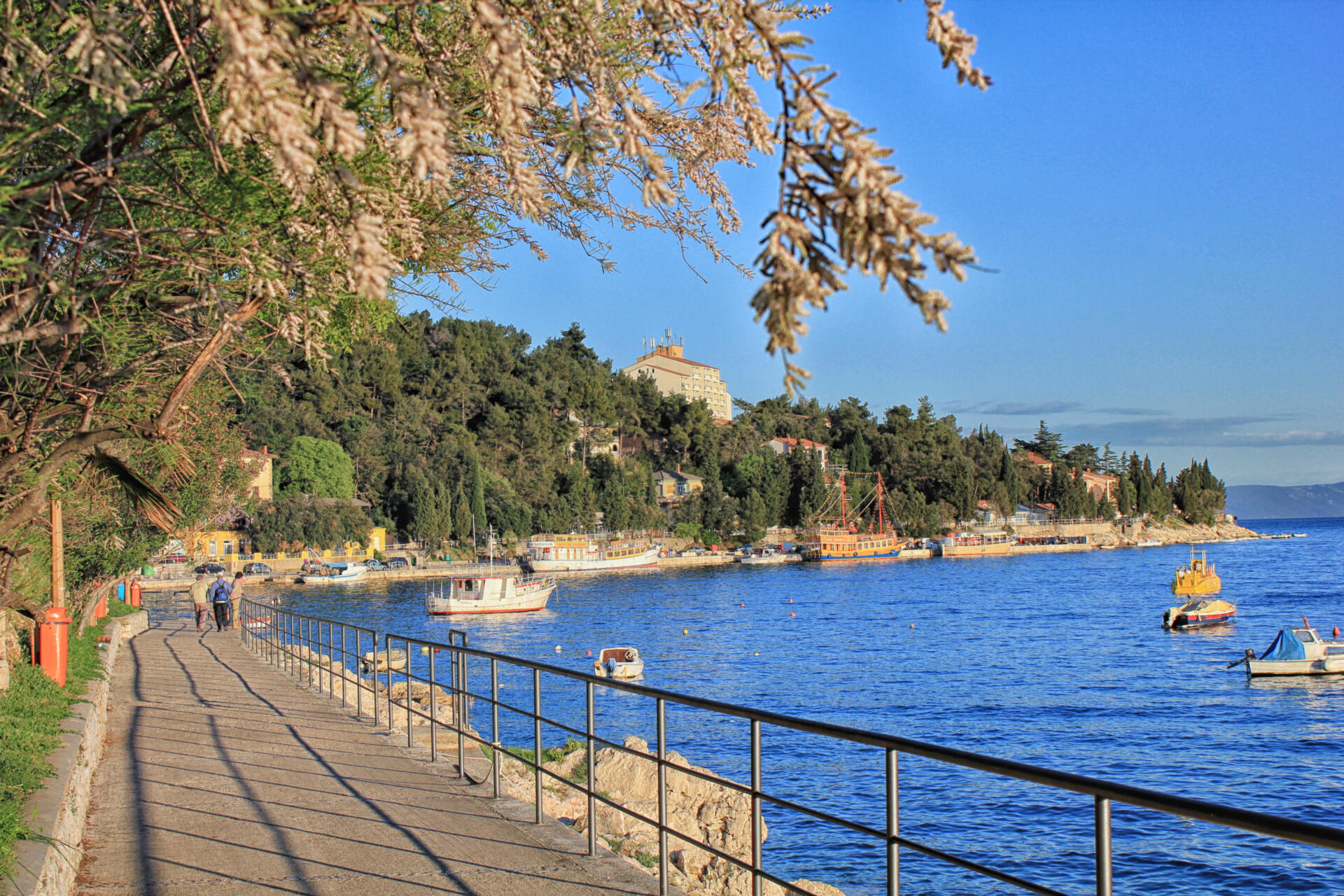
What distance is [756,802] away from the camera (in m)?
4.14

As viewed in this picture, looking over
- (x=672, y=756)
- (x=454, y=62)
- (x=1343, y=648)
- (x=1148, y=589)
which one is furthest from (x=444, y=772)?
(x=1148, y=589)

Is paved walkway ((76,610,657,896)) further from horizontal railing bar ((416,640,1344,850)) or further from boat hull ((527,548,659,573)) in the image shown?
boat hull ((527,548,659,573))

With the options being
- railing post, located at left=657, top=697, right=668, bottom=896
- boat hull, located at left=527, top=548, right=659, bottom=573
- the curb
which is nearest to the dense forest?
boat hull, located at left=527, top=548, right=659, bottom=573

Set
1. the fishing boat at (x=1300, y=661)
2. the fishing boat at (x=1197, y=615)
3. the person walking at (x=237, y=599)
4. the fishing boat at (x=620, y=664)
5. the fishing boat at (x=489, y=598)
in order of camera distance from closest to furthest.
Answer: the person walking at (x=237, y=599) < the fishing boat at (x=1300, y=661) < the fishing boat at (x=620, y=664) < the fishing boat at (x=1197, y=615) < the fishing boat at (x=489, y=598)

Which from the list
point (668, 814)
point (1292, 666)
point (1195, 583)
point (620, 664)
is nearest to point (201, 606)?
point (620, 664)

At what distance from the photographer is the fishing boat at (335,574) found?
74325 mm

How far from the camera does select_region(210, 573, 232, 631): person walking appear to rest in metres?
22.4

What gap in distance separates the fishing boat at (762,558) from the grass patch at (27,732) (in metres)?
90.0

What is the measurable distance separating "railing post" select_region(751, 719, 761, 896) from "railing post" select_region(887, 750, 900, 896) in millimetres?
645

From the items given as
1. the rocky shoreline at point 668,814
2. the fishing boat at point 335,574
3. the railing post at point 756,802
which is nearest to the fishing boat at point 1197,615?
the rocky shoreline at point 668,814

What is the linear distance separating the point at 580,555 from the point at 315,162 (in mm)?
85386

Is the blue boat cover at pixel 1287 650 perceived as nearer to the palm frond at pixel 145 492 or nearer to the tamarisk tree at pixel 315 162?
the tamarisk tree at pixel 315 162

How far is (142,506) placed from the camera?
16.3ft

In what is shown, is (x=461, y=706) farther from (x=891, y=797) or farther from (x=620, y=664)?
(x=620, y=664)
